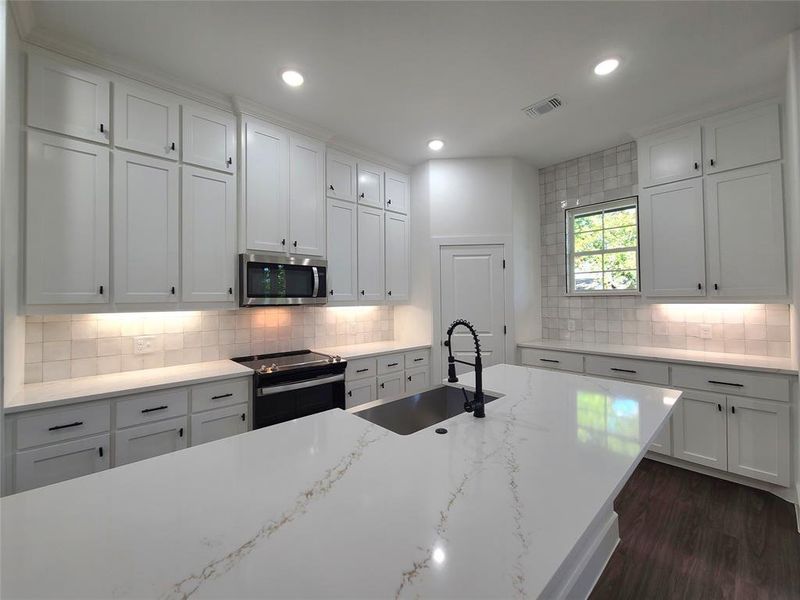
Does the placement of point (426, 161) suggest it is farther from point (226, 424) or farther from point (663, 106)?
point (226, 424)

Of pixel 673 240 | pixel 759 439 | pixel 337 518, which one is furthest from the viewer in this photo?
pixel 673 240

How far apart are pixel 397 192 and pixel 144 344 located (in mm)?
2709

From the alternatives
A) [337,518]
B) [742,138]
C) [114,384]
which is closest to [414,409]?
[337,518]

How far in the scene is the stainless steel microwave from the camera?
2.63m

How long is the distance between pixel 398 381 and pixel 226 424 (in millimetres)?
1589

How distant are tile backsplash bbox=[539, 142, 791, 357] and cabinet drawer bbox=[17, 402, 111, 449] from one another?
398 centimetres

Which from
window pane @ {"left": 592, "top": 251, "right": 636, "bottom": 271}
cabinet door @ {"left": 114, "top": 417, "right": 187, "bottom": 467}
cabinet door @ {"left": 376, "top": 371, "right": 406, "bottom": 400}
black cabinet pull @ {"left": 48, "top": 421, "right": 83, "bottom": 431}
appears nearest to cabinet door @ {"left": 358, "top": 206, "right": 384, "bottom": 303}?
cabinet door @ {"left": 376, "top": 371, "right": 406, "bottom": 400}

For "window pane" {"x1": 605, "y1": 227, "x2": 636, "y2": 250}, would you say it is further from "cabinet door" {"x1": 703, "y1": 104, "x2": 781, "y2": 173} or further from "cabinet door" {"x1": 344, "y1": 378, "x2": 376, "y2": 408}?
"cabinet door" {"x1": 344, "y1": 378, "x2": 376, "y2": 408}

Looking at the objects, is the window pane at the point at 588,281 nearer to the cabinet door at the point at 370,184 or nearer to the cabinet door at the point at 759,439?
the cabinet door at the point at 759,439

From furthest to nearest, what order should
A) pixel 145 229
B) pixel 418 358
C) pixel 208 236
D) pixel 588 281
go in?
1. pixel 588 281
2. pixel 418 358
3. pixel 208 236
4. pixel 145 229

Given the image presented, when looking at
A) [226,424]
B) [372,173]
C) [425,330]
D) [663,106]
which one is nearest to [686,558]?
[425,330]

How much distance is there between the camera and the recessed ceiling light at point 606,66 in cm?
219

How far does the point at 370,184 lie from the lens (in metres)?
3.55

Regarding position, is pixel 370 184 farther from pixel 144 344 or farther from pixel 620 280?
pixel 620 280
